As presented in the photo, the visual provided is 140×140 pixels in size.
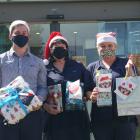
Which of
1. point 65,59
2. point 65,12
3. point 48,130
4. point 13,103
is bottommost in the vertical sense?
point 48,130

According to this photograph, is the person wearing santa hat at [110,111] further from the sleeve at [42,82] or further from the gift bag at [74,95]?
the sleeve at [42,82]

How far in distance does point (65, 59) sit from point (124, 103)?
86cm

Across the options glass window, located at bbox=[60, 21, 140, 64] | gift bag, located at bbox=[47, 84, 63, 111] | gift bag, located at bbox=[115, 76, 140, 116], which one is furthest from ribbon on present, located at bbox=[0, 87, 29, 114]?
glass window, located at bbox=[60, 21, 140, 64]

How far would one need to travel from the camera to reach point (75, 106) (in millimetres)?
5453

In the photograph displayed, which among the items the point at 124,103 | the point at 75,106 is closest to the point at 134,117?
the point at 124,103

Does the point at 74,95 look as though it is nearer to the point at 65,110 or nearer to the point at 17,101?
the point at 65,110

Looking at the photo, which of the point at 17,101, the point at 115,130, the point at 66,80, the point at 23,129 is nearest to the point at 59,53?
the point at 66,80

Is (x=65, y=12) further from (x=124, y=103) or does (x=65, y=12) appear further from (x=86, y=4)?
(x=124, y=103)

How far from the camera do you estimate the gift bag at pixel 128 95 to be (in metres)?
5.47

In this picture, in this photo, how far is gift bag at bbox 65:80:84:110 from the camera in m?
5.43

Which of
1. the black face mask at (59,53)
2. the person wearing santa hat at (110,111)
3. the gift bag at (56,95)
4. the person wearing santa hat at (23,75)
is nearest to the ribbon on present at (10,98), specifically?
the person wearing santa hat at (23,75)

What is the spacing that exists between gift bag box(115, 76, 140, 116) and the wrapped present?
0.93 meters

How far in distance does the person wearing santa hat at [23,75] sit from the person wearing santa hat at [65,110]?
8.2 inches

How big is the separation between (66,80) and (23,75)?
531 millimetres
